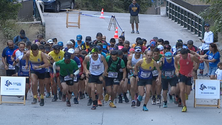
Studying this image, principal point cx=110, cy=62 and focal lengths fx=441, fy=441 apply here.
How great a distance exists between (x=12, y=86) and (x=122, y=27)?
13825mm

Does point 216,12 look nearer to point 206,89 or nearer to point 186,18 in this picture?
point 186,18

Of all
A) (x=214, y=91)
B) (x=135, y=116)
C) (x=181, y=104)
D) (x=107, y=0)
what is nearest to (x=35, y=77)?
(x=135, y=116)

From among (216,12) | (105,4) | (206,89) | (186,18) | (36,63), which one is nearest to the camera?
(36,63)

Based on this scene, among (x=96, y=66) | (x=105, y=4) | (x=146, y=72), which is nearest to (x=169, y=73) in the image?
(x=146, y=72)

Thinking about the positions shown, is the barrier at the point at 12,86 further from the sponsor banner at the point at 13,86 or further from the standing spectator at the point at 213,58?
the standing spectator at the point at 213,58

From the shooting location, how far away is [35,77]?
496 inches

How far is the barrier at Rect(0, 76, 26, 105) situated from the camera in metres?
12.8

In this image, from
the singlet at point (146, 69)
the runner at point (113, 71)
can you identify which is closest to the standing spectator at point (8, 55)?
the runner at point (113, 71)

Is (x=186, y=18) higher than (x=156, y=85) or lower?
higher

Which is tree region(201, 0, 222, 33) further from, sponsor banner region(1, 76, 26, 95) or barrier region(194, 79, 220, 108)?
sponsor banner region(1, 76, 26, 95)

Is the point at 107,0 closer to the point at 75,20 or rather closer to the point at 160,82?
the point at 75,20

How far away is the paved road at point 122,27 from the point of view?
23312 mm

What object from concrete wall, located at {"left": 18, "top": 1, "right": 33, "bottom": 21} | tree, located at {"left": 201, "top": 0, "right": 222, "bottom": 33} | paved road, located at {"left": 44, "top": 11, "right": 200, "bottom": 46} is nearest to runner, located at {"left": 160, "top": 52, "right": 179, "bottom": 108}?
tree, located at {"left": 201, "top": 0, "right": 222, "bottom": 33}

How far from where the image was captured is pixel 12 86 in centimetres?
1283
